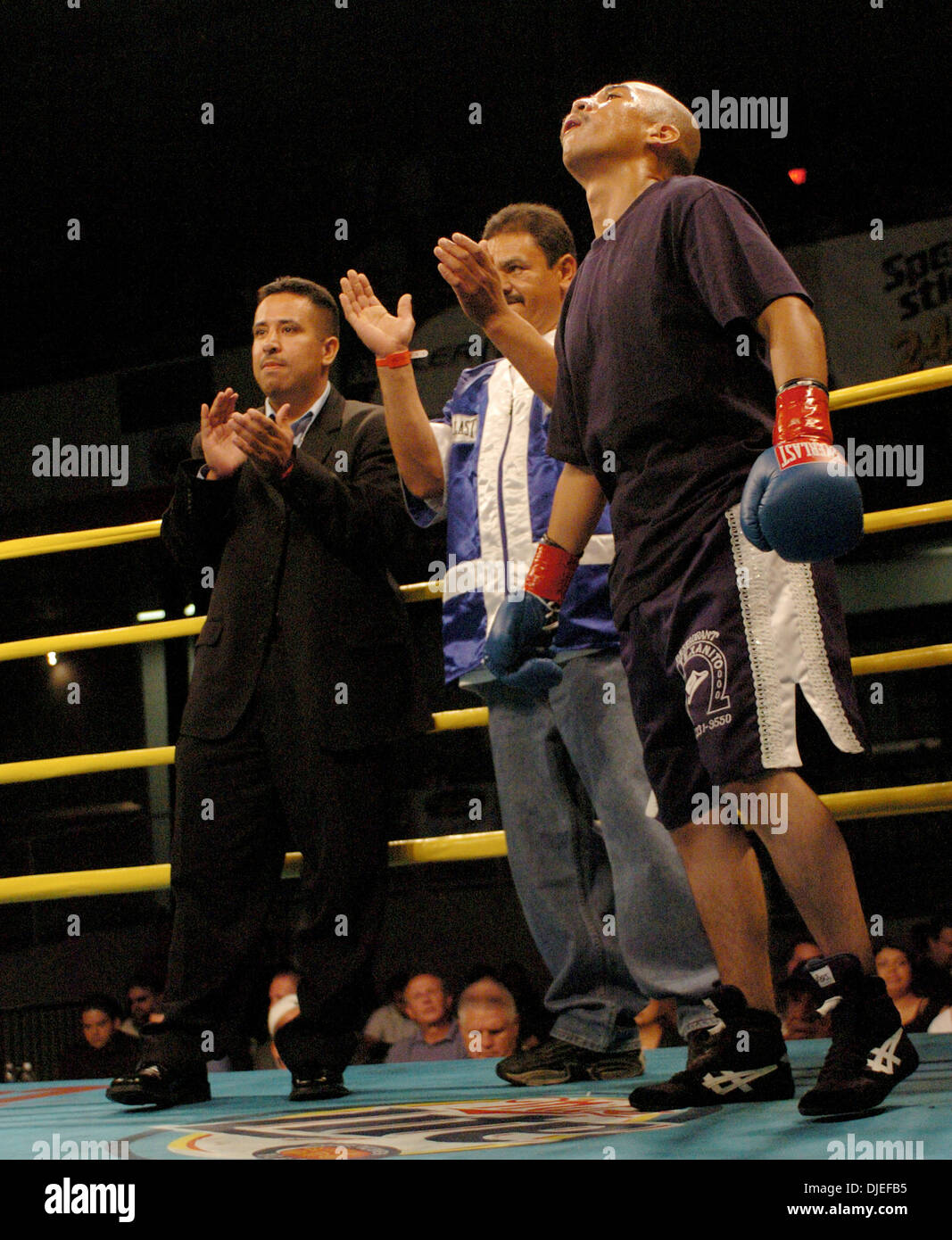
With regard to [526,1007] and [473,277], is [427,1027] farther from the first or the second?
[473,277]

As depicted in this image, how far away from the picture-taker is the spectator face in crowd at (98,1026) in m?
3.90

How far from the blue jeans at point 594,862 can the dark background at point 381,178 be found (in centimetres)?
334

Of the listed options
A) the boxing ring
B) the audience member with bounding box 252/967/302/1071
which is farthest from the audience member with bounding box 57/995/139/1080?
the boxing ring

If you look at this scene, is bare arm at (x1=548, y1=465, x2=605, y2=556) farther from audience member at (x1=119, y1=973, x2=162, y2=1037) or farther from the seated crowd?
audience member at (x1=119, y1=973, x2=162, y2=1037)

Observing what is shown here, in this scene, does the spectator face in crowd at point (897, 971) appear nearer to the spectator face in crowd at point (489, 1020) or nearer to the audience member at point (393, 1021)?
the spectator face in crowd at point (489, 1020)

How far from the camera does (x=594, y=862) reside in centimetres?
178

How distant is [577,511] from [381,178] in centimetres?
443

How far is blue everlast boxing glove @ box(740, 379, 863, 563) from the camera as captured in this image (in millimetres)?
1143

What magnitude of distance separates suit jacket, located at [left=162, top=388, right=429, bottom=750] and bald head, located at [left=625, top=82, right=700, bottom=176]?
1.94 ft

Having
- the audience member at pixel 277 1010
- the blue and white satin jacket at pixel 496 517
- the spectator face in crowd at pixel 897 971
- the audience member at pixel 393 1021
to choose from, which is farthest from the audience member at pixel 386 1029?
the blue and white satin jacket at pixel 496 517

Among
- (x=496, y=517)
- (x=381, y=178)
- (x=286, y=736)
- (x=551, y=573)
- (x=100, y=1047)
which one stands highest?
(x=381, y=178)

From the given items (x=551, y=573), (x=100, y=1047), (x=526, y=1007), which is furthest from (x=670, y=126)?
(x=100, y=1047)

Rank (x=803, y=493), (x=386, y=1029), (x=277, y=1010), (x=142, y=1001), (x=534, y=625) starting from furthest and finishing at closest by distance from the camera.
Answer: (x=142, y=1001), (x=386, y=1029), (x=277, y=1010), (x=534, y=625), (x=803, y=493)

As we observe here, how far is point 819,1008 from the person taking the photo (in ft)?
3.89
